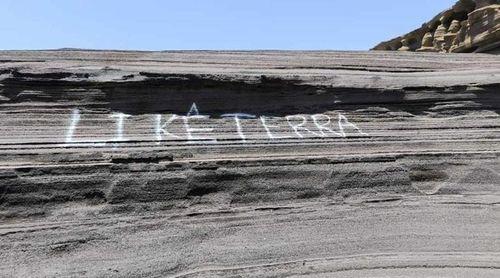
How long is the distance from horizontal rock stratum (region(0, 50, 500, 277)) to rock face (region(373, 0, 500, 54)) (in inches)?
245

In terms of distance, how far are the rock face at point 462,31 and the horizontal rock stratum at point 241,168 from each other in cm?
622

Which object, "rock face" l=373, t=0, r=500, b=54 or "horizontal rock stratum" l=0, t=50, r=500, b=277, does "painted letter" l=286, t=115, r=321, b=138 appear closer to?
"horizontal rock stratum" l=0, t=50, r=500, b=277

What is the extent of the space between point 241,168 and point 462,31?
1027cm

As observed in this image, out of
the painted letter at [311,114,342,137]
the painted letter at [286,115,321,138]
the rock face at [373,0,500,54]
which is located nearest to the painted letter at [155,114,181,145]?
the painted letter at [286,115,321,138]

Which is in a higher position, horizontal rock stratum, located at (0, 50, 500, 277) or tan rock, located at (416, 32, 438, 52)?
tan rock, located at (416, 32, 438, 52)

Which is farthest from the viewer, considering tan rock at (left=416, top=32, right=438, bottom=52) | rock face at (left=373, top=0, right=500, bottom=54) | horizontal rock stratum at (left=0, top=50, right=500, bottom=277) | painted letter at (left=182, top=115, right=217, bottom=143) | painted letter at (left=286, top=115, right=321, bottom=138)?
tan rock at (left=416, top=32, right=438, bottom=52)

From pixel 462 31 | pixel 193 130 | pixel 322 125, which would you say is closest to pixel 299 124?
pixel 322 125

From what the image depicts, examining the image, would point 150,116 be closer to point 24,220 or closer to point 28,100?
point 28,100

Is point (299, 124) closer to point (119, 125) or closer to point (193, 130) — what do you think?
point (193, 130)

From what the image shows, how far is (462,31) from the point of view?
44.0ft

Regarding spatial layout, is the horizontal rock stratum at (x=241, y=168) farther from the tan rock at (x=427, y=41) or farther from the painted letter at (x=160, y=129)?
the tan rock at (x=427, y=41)

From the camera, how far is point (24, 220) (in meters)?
3.92

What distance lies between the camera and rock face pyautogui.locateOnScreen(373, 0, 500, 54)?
1233 cm

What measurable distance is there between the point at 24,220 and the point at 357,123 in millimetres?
3078
